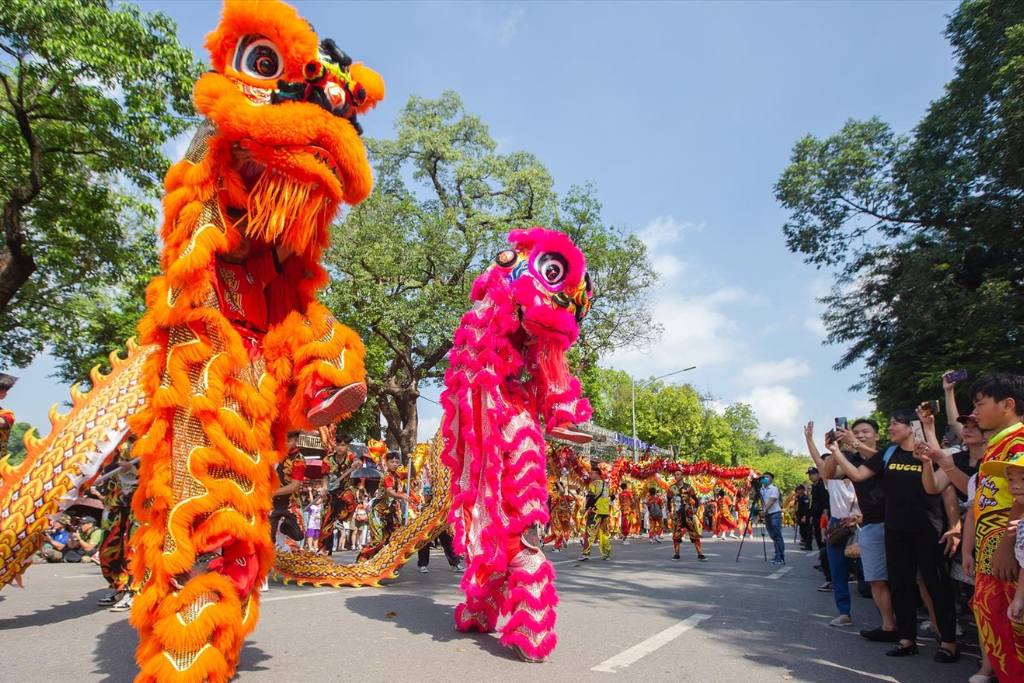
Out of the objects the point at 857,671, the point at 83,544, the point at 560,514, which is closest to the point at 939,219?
the point at 560,514

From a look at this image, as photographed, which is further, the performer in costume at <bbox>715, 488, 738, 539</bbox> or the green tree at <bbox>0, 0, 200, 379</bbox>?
the performer in costume at <bbox>715, 488, 738, 539</bbox>

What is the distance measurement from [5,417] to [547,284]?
15.4ft

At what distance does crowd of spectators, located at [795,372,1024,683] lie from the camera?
305 cm

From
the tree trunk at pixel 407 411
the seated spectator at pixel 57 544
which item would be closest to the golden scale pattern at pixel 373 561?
the seated spectator at pixel 57 544

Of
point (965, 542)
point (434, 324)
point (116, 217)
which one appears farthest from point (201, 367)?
point (434, 324)

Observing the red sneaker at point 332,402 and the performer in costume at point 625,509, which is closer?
the red sneaker at point 332,402

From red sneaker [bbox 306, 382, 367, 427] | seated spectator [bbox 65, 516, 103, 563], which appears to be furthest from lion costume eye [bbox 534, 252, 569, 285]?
seated spectator [bbox 65, 516, 103, 563]

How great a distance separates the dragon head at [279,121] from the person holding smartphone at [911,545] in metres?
4.34

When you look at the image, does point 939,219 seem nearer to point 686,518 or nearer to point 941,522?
point 686,518

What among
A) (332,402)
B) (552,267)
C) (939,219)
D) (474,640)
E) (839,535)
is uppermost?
(939,219)

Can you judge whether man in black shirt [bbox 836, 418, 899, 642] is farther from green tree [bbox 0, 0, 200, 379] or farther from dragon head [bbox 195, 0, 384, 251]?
green tree [bbox 0, 0, 200, 379]

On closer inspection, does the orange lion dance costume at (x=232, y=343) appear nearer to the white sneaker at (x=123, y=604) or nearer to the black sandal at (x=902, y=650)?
the white sneaker at (x=123, y=604)

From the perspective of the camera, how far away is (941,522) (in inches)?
191

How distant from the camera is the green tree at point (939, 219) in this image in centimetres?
1360
